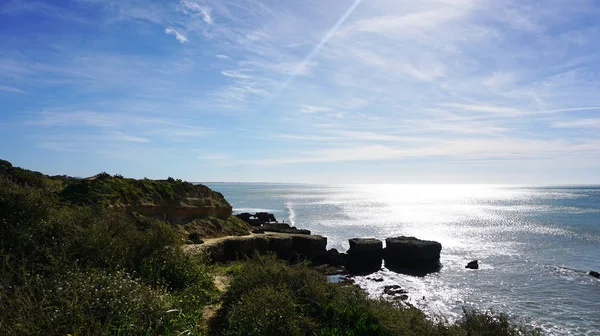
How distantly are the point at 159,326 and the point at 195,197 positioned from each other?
24799 mm

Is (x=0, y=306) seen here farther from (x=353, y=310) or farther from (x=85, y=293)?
(x=353, y=310)

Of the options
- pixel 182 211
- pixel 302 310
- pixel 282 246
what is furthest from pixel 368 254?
pixel 302 310

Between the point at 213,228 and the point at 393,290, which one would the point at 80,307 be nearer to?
the point at 213,228

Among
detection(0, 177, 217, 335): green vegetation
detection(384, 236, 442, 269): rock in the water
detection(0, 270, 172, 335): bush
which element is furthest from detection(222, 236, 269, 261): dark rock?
detection(0, 270, 172, 335): bush

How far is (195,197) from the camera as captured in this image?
101 feet

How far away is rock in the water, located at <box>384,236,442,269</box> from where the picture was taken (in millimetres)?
36281

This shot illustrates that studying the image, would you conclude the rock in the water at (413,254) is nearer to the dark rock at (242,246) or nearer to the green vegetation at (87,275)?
the dark rock at (242,246)

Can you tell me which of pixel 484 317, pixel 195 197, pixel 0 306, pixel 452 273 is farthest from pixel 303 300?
pixel 452 273

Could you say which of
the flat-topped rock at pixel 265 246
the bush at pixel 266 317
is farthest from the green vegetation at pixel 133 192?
the bush at pixel 266 317

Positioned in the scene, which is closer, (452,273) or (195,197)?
(195,197)

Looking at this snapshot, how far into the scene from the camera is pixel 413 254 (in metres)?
36.6

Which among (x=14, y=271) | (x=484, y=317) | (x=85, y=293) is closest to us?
(x=85, y=293)

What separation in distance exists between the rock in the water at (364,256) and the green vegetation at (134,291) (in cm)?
2376

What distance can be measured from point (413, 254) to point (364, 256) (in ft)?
16.3
